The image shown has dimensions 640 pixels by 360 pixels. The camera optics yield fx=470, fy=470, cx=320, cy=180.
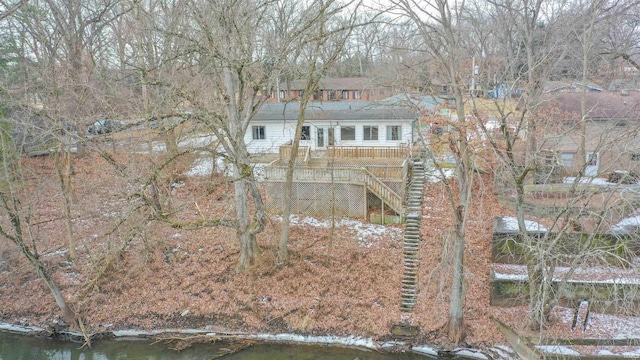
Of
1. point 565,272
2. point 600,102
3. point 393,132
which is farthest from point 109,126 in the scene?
point 600,102

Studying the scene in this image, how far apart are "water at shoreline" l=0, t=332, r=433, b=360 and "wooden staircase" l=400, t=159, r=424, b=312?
101 inches

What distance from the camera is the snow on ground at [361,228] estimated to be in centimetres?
1988

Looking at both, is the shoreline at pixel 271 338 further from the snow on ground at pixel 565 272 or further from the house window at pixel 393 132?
the house window at pixel 393 132

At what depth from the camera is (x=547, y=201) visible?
66.3ft

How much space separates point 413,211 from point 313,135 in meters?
9.56

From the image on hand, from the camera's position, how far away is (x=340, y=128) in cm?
2783

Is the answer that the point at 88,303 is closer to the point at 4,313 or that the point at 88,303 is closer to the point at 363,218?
the point at 4,313

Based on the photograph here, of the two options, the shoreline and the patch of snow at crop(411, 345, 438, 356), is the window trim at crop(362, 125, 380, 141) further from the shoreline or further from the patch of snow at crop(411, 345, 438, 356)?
the patch of snow at crop(411, 345, 438, 356)

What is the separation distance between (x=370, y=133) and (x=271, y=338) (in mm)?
15373

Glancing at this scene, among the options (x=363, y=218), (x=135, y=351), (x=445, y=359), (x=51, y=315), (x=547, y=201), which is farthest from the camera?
(x=363, y=218)

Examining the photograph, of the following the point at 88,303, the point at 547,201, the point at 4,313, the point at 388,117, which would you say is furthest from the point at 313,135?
the point at 4,313

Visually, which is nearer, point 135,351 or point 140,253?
point 135,351

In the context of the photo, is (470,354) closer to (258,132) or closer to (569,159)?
(569,159)

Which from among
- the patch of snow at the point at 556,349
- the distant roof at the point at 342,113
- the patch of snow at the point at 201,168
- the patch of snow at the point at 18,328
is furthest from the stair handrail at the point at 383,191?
the patch of snow at the point at 18,328
